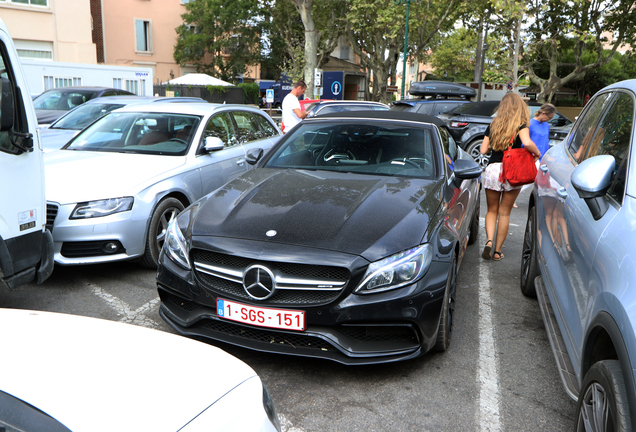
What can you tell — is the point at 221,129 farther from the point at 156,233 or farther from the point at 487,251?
the point at 487,251

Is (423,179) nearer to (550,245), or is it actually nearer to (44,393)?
(550,245)

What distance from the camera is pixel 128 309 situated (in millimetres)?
4293

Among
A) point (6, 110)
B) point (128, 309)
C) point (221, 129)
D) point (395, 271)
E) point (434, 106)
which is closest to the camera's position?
point (395, 271)

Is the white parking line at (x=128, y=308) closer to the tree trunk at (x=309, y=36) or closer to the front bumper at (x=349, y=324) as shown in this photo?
the front bumper at (x=349, y=324)

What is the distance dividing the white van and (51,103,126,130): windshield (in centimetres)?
584

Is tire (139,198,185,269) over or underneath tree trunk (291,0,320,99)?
underneath

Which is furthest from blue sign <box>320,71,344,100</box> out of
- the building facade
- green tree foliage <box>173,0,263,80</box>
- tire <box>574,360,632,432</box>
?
tire <box>574,360,632,432</box>

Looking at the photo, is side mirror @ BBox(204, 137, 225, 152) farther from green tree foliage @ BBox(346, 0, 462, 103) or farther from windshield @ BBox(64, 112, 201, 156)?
green tree foliage @ BBox(346, 0, 462, 103)

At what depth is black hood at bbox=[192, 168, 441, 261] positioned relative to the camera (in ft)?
10.5

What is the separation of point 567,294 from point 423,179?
1.57 meters

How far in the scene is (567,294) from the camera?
288 centimetres

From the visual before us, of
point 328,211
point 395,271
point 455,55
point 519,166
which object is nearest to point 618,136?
point 395,271

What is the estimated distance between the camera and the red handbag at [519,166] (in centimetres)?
550

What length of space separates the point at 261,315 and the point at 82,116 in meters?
7.83
